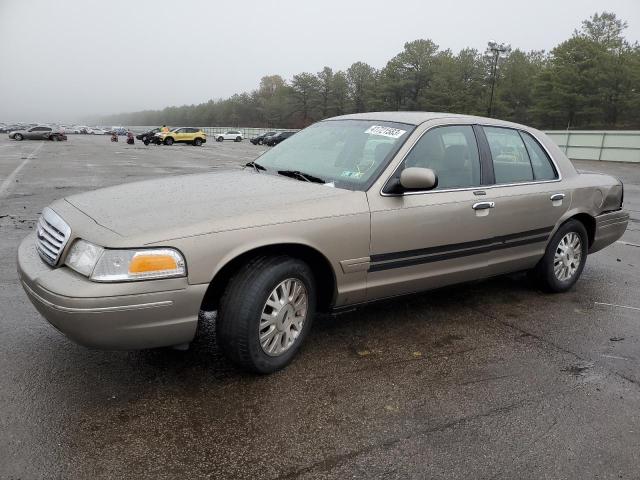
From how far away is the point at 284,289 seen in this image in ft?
10.0

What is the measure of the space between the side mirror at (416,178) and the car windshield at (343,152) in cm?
22

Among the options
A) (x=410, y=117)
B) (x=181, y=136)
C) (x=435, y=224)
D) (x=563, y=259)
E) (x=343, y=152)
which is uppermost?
(x=410, y=117)

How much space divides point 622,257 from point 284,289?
5.31 metres

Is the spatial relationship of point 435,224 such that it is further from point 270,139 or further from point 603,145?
point 270,139

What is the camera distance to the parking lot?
237cm

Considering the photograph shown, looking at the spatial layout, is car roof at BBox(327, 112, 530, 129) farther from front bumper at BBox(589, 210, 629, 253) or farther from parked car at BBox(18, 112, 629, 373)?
front bumper at BBox(589, 210, 629, 253)

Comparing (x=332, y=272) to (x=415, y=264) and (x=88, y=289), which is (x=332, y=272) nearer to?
(x=415, y=264)

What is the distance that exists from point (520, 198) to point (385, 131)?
1303 millimetres

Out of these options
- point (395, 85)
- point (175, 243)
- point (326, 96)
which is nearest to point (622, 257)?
point (175, 243)

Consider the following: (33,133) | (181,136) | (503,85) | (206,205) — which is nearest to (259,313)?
(206,205)

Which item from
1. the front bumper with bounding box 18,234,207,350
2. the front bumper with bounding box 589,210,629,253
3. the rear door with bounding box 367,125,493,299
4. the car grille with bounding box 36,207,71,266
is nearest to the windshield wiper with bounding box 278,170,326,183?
the rear door with bounding box 367,125,493,299

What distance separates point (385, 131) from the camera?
3854mm

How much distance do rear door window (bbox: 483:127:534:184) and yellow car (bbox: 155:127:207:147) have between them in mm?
44207

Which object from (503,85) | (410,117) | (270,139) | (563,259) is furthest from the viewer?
(503,85)
